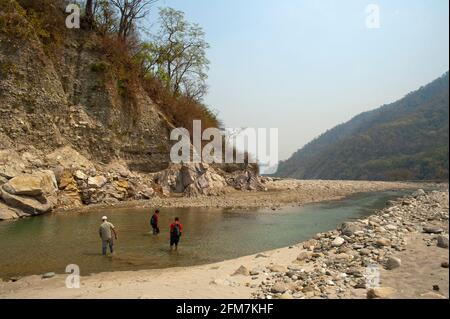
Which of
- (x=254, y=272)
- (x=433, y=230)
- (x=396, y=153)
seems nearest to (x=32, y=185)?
(x=254, y=272)

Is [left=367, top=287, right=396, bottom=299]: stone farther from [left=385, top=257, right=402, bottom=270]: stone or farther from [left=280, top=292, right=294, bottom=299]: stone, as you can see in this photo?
[left=385, top=257, right=402, bottom=270]: stone

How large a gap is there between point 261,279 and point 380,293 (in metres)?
3.40

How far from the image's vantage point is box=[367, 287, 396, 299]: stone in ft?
27.2

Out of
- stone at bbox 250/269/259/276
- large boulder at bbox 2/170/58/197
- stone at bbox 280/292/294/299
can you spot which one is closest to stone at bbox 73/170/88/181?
large boulder at bbox 2/170/58/197

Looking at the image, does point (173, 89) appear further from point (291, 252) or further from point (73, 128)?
point (291, 252)

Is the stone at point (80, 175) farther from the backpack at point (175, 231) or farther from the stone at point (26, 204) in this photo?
the backpack at point (175, 231)

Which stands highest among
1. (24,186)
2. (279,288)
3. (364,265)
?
(24,186)

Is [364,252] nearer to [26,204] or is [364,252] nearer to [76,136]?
[26,204]

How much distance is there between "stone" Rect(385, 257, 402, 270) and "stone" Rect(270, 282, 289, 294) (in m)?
3.19

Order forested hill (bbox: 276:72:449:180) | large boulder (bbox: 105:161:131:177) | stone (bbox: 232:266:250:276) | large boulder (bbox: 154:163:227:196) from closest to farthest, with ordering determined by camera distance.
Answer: stone (bbox: 232:266:250:276) < large boulder (bbox: 105:161:131:177) < large boulder (bbox: 154:163:227:196) < forested hill (bbox: 276:72:449:180)

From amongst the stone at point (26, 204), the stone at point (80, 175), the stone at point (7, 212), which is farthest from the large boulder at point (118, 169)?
the stone at point (7, 212)

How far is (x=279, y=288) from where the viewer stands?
9.39 metres

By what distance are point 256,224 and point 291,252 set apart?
27.4 ft
